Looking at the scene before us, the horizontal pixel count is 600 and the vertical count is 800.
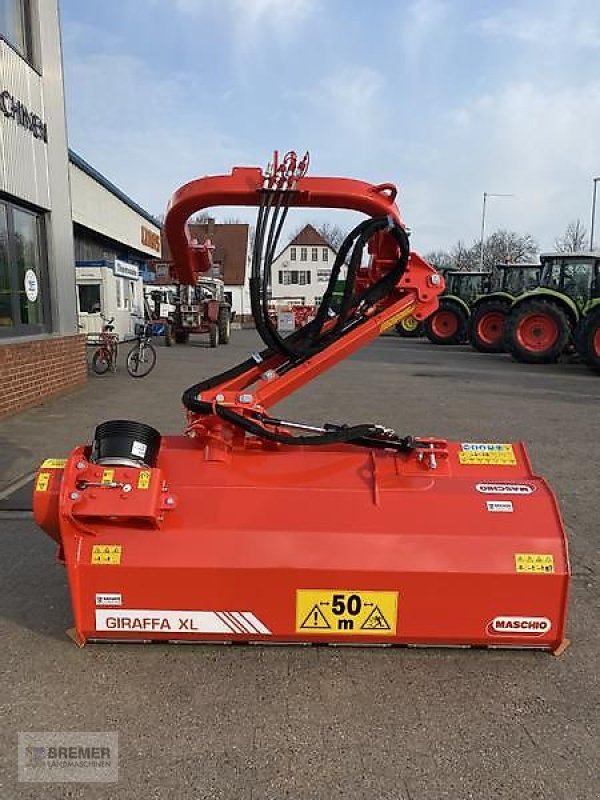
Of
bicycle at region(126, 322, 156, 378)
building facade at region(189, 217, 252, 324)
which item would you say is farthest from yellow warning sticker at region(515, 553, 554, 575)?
building facade at region(189, 217, 252, 324)

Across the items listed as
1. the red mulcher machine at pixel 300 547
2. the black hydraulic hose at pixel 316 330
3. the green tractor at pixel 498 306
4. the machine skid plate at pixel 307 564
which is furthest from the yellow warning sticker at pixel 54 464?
the green tractor at pixel 498 306

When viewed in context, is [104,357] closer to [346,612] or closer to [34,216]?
[34,216]

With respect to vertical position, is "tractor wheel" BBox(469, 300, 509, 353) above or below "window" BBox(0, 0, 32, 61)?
below

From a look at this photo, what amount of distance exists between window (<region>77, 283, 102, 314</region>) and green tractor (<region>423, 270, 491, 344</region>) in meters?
11.6

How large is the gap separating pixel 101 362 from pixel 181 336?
9.95m

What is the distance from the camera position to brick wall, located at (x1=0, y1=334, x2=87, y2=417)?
7.91 metres

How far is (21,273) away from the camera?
886cm

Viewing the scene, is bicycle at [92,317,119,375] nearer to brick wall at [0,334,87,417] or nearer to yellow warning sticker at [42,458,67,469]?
brick wall at [0,334,87,417]

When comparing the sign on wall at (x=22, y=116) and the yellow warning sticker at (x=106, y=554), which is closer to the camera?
the yellow warning sticker at (x=106, y=554)

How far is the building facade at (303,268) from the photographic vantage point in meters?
61.5

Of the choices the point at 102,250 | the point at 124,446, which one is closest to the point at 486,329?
the point at 102,250

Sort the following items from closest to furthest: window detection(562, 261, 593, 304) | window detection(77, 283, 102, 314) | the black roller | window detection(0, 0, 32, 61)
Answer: the black roller → window detection(0, 0, 32, 61) → window detection(562, 261, 593, 304) → window detection(77, 283, 102, 314)

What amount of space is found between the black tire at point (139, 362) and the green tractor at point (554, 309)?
345 inches

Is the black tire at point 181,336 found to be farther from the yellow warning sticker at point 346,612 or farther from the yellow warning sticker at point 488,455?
the yellow warning sticker at point 346,612
